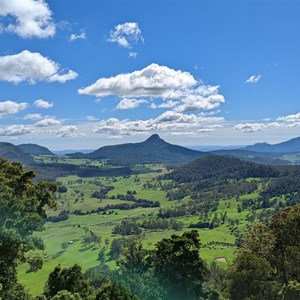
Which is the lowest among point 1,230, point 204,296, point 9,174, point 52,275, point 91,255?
point 91,255

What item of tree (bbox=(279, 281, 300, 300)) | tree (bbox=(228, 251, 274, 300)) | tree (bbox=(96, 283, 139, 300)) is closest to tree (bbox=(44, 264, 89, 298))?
tree (bbox=(96, 283, 139, 300))

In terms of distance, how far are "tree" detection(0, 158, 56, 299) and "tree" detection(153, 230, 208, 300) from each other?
18947mm

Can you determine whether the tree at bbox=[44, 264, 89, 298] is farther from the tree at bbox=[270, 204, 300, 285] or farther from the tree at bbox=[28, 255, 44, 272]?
the tree at bbox=[270, 204, 300, 285]

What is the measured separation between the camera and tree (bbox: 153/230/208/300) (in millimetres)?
41094

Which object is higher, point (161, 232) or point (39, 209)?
point (39, 209)

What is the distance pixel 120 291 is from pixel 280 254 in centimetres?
1731

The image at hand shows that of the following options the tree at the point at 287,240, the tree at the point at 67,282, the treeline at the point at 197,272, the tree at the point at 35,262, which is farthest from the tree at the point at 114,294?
the tree at the point at 287,240

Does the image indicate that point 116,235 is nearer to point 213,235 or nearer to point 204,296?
point 213,235

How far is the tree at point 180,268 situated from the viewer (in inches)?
1618

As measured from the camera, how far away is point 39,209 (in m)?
28.9

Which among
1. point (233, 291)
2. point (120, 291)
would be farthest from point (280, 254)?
point (120, 291)

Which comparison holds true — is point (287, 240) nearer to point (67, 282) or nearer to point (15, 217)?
point (67, 282)

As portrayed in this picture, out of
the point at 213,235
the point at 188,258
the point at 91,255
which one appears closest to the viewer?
the point at 188,258

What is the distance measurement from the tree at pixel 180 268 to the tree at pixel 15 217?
1895 cm
